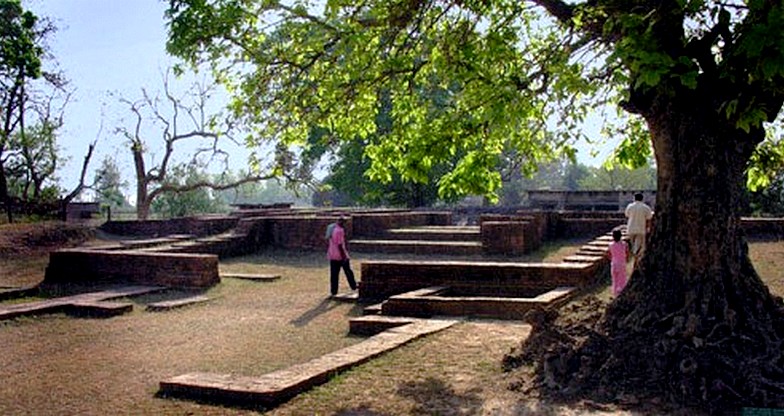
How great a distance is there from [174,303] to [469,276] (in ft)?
14.0

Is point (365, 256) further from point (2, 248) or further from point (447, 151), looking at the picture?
point (447, 151)

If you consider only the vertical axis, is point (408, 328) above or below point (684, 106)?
below

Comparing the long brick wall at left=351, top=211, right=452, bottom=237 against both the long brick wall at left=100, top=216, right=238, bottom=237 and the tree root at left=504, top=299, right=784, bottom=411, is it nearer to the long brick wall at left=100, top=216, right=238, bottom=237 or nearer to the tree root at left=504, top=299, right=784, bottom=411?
the long brick wall at left=100, top=216, right=238, bottom=237

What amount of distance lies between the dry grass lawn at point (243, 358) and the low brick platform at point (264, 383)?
0.32 ft

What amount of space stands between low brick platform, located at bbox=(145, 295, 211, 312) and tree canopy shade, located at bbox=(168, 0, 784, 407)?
356 cm

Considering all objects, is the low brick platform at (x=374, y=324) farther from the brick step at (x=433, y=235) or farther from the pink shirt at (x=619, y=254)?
the brick step at (x=433, y=235)

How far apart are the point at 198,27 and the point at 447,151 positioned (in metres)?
2.72

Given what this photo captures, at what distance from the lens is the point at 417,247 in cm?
1598

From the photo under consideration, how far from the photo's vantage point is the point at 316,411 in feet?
16.1

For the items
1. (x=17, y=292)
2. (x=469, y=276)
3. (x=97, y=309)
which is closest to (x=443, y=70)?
(x=469, y=276)

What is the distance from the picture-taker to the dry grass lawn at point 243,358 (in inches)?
201

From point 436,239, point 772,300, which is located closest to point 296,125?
point 772,300

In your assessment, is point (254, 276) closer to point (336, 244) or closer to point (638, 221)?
point (336, 244)

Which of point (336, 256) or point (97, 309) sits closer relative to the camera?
point (97, 309)
